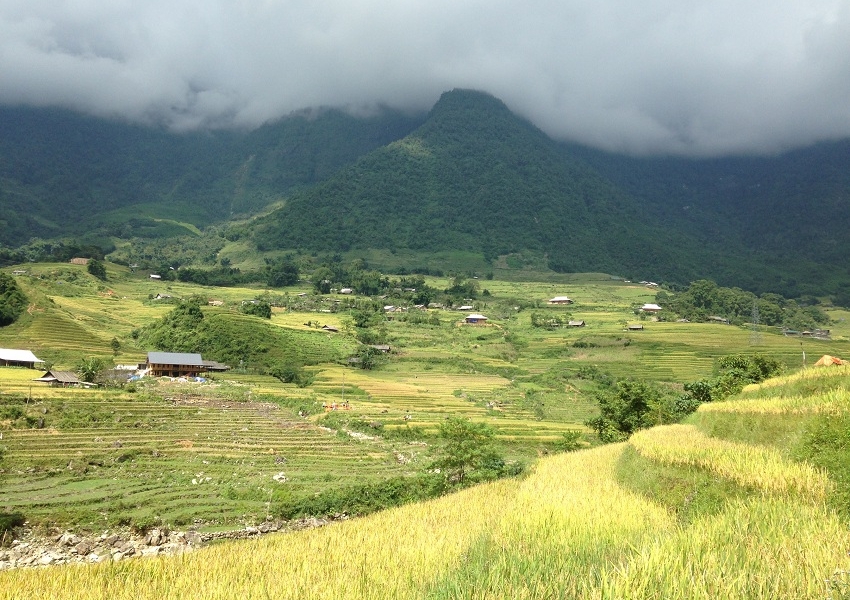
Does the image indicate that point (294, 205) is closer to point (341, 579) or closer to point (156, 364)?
point (156, 364)

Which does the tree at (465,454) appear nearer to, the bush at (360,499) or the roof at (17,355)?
the bush at (360,499)

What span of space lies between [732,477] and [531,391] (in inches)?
1929

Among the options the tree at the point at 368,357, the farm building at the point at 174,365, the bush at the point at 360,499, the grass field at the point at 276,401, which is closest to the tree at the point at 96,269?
the grass field at the point at 276,401

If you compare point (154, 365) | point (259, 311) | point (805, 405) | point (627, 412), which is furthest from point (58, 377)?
point (805, 405)

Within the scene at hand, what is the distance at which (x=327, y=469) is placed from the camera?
3075 centimetres

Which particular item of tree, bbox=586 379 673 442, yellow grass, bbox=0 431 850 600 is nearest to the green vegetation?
tree, bbox=586 379 673 442

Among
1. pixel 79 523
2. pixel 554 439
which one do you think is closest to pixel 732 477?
pixel 79 523

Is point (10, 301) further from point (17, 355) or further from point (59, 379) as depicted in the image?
point (59, 379)

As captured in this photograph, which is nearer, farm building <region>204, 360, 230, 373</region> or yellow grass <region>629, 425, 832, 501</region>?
yellow grass <region>629, 425, 832, 501</region>

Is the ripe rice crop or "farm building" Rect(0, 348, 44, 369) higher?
the ripe rice crop

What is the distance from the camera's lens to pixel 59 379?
43.2 metres

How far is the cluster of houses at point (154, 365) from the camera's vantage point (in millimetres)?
50000

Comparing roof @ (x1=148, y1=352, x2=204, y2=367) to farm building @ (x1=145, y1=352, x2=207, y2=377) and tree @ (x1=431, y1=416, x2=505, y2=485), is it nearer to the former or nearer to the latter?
farm building @ (x1=145, y1=352, x2=207, y2=377)

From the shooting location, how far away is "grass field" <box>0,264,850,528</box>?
25.4 metres
